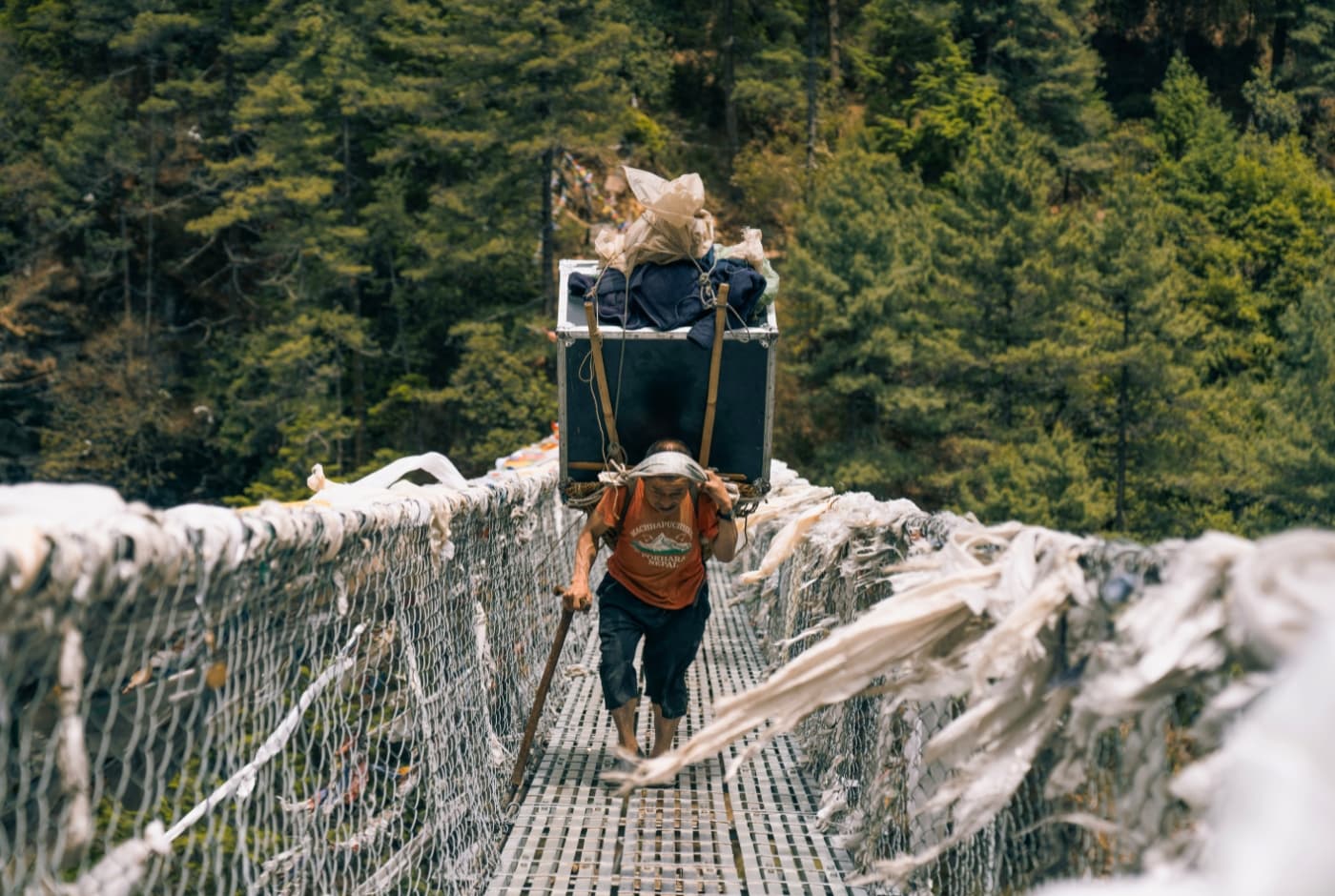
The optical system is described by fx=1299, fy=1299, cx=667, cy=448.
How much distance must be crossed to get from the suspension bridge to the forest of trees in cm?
2347

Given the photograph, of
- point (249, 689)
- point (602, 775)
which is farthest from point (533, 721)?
point (249, 689)

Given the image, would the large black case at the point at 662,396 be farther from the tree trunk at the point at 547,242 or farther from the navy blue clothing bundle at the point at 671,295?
the tree trunk at the point at 547,242

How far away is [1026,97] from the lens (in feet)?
122

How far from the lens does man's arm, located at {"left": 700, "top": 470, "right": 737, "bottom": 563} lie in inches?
166

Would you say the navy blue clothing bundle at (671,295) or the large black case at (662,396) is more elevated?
the navy blue clothing bundle at (671,295)

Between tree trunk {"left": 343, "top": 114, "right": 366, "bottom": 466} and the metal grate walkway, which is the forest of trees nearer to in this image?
tree trunk {"left": 343, "top": 114, "right": 366, "bottom": 466}

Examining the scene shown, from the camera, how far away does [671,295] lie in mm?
4219

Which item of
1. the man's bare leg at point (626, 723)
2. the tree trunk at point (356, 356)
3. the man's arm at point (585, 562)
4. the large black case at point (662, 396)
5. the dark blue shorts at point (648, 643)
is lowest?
the tree trunk at point (356, 356)

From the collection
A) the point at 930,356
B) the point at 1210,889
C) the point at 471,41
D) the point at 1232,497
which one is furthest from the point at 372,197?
the point at 1210,889

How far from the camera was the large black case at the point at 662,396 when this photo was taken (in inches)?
165

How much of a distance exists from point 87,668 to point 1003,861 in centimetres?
143

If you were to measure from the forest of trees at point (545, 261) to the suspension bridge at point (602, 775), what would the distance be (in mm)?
23465

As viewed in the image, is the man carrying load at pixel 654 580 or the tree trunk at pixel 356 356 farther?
the tree trunk at pixel 356 356

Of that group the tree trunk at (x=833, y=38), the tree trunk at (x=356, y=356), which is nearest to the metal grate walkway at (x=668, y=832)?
the tree trunk at (x=356, y=356)
